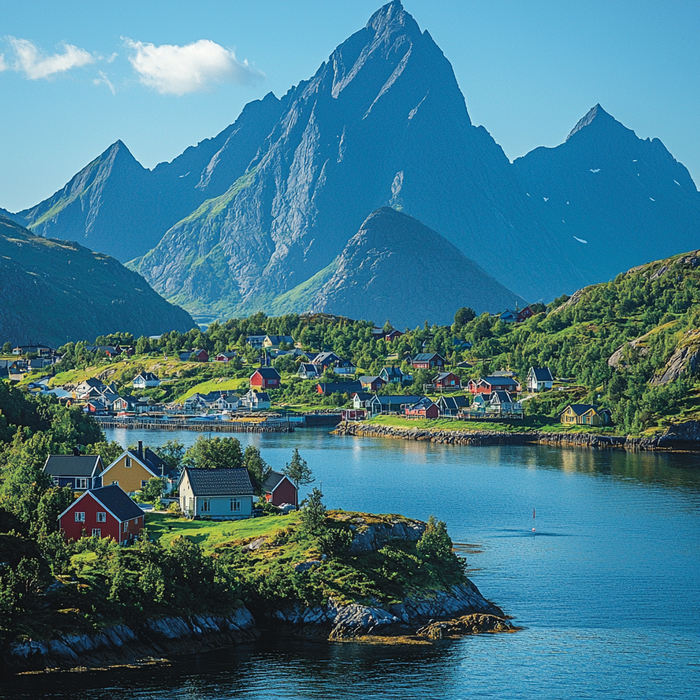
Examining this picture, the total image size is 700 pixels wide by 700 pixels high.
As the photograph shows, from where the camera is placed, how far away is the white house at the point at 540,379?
161 m

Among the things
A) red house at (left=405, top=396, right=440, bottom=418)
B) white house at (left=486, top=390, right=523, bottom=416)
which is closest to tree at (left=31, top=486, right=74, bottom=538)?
white house at (left=486, top=390, right=523, bottom=416)

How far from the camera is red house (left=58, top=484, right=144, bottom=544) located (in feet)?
181

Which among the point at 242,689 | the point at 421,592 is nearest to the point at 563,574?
the point at 421,592

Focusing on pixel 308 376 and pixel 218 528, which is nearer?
pixel 218 528

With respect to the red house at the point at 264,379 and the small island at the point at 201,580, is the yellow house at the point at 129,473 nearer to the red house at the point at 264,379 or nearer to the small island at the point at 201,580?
the small island at the point at 201,580

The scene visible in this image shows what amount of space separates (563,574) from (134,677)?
27877 millimetres

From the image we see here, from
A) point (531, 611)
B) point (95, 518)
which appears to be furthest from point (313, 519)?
point (531, 611)

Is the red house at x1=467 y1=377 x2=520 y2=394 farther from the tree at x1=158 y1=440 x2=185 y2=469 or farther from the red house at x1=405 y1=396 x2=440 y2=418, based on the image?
the tree at x1=158 y1=440 x2=185 y2=469

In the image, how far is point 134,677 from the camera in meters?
41.0

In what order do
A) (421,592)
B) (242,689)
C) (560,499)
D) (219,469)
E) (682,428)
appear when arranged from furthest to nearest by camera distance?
(682,428)
(560,499)
(219,469)
(421,592)
(242,689)

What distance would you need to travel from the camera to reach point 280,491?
230 ft

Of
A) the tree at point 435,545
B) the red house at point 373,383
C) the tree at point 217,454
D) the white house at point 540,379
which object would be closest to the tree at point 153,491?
the tree at point 217,454

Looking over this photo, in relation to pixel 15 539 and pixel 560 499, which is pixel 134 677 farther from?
pixel 560 499

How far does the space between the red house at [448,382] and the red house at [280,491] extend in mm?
107622
